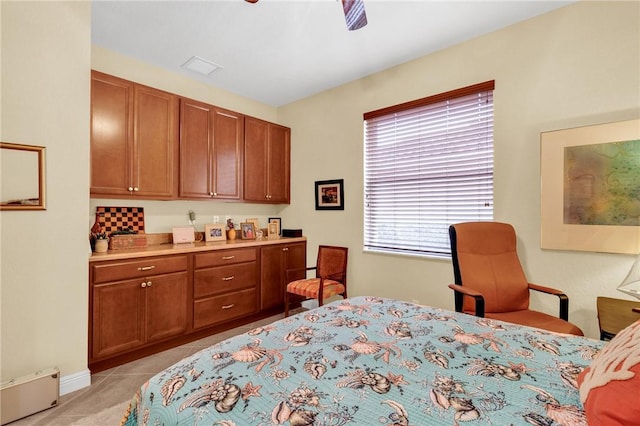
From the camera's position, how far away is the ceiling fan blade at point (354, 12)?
1.74 metres

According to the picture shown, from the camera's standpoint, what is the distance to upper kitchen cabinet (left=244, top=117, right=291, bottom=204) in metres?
3.77

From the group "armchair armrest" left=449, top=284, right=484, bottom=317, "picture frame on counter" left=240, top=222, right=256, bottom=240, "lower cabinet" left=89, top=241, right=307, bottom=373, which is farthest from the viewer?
"picture frame on counter" left=240, top=222, right=256, bottom=240

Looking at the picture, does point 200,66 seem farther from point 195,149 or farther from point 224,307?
point 224,307

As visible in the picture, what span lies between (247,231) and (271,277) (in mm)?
696

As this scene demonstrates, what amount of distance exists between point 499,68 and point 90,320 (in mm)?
3975

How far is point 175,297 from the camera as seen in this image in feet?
9.21

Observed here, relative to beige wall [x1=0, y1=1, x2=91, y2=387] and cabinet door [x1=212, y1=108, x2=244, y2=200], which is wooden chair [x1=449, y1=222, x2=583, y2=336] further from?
beige wall [x1=0, y1=1, x2=91, y2=387]

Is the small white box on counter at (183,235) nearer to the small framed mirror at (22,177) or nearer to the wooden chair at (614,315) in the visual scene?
the small framed mirror at (22,177)

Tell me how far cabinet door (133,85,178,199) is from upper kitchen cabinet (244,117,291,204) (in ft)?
2.95

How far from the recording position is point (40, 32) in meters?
1.99

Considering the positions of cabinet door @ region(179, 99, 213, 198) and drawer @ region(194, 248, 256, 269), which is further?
cabinet door @ region(179, 99, 213, 198)

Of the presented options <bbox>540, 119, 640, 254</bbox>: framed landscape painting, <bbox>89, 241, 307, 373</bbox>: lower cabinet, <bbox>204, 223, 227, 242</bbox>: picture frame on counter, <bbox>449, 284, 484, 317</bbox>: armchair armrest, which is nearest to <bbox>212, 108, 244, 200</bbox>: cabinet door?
<bbox>204, 223, 227, 242</bbox>: picture frame on counter

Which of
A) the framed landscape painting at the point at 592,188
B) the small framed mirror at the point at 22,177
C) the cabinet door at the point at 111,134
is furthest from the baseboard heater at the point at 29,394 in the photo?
the framed landscape painting at the point at 592,188

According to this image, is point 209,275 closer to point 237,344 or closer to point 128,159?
point 128,159
